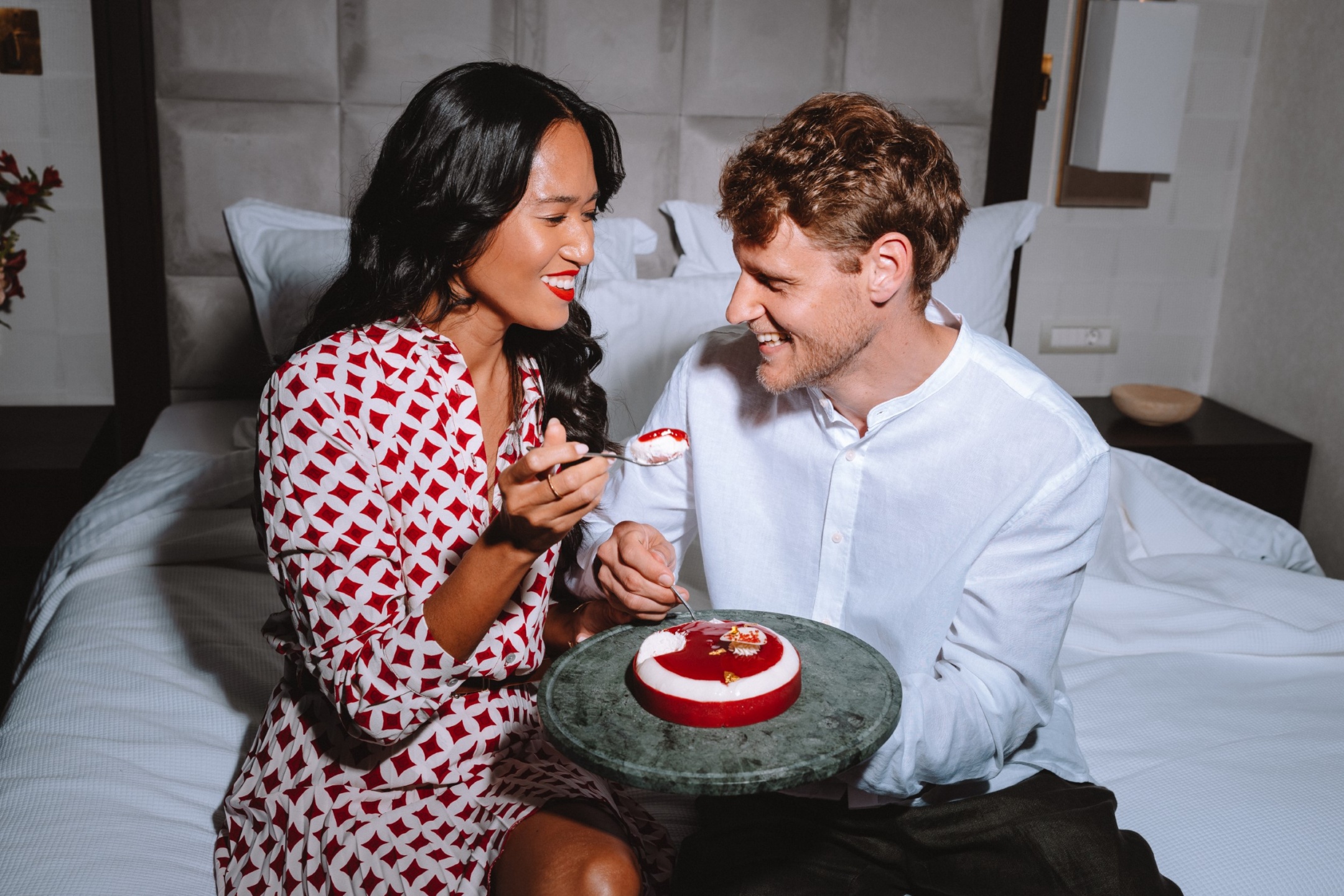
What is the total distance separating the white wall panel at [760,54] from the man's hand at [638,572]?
5.63 ft

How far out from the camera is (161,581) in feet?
6.16

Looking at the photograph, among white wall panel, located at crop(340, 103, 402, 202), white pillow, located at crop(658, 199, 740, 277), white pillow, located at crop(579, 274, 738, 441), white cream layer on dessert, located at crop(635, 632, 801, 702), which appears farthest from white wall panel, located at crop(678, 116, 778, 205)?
white cream layer on dessert, located at crop(635, 632, 801, 702)

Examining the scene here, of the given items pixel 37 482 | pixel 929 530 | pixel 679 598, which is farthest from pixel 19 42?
pixel 929 530

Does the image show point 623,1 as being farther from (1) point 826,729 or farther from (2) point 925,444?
(1) point 826,729

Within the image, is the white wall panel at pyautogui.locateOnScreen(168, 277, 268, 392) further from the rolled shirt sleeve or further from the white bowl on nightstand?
the white bowl on nightstand

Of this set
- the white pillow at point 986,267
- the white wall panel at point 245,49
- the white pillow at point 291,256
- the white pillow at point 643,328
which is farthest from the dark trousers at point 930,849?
the white wall panel at point 245,49

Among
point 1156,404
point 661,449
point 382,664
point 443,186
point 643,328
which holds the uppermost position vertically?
point 443,186

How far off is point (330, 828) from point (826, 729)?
61 centimetres

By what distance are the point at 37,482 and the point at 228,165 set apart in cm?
84

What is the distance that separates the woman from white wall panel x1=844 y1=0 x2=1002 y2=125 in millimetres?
1508

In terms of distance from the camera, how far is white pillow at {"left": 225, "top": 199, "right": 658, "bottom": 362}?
2.35 meters

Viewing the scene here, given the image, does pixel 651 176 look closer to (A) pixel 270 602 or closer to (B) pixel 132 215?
(B) pixel 132 215

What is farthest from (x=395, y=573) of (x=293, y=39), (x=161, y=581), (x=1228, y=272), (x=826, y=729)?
(x=1228, y=272)

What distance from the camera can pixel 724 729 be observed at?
3.03ft
